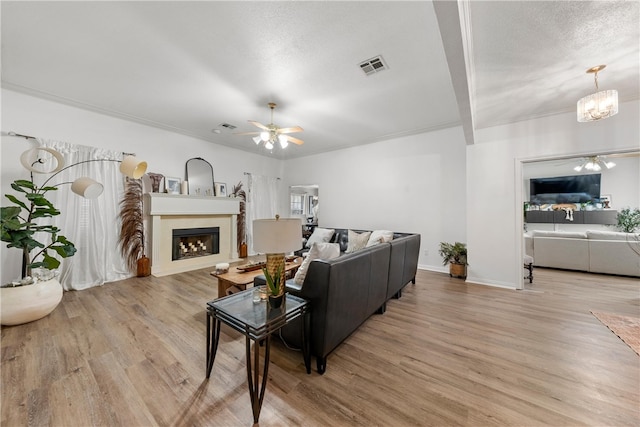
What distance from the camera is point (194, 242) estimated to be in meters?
4.96

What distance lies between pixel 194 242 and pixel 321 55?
4426 mm

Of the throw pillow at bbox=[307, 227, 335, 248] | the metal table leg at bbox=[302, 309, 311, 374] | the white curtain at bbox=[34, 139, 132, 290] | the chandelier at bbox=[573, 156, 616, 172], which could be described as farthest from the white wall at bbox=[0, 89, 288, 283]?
the chandelier at bbox=[573, 156, 616, 172]

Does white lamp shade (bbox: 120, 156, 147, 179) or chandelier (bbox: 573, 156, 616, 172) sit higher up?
chandelier (bbox: 573, 156, 616, 172)

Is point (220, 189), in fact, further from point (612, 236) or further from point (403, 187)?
point (612, 236)

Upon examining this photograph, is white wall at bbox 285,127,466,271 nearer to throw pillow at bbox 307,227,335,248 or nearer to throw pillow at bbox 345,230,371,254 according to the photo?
throw pillow at bbox 307,227,335,248

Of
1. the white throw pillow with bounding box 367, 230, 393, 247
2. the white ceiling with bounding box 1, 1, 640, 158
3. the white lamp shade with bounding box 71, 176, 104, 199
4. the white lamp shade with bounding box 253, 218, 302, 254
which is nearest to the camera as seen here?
the white lamp shade with bounding box 253, 218, 302, 254

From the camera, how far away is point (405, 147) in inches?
188

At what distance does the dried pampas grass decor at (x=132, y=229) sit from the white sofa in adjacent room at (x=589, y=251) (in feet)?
25.0

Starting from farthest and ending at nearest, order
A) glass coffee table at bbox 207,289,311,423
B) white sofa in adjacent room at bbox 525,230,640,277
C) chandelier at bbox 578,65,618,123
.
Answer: white sofa in adjacent room at bbox 525,230,640,277
chandelier at bbox 578,65,618,123
glass coffee table at bbox 207,289,311,423

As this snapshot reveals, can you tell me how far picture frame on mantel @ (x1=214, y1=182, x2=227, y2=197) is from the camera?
17.2 feet

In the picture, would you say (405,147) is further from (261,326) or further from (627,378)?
(261,326)

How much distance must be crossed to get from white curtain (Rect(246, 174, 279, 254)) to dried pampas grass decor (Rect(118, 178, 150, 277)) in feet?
7.32

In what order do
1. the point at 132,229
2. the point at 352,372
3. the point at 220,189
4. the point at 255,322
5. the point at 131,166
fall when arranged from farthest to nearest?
the point at 220,189 < the point at 132,229 < the point at 131,166 < the point at 352,372 < the point at 255,322

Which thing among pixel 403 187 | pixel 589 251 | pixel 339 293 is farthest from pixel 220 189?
pixel 589 251
